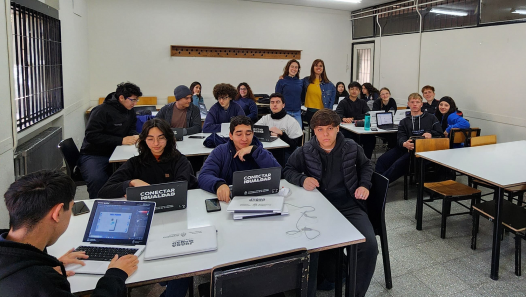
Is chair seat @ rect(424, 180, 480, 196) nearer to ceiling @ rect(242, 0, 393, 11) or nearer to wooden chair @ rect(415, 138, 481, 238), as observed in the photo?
wooden chair @ rect(415, 138, 481, 238)

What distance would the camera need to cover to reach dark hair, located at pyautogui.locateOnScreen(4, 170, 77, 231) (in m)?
1.07

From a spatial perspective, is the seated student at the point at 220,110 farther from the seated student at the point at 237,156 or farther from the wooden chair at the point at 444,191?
the wooden chair at the point at 444,191

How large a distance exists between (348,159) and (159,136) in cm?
132

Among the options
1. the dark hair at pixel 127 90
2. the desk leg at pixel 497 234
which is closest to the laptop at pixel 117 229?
the dark hair at pixel 127 90

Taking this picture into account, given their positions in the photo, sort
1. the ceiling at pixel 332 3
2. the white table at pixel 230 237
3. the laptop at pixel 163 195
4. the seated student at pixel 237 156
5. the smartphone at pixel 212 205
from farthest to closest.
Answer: the ceiling at pixel 332 3
the seated student at pixel 237 156
the smartphone at pixel 212 205
the laptop at pixel 163 195
the white table at pixel 230 237

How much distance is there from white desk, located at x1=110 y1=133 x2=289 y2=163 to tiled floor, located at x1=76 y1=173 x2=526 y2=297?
→ 1.29 m

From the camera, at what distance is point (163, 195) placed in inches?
74.7

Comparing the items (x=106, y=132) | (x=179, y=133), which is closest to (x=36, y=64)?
(x=106, y=132)

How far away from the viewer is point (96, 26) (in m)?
6.78

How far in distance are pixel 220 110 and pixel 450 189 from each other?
272cm

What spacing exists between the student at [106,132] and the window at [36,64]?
0.66 metres

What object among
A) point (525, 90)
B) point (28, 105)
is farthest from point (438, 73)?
point (28, 105)

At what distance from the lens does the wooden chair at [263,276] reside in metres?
1.21

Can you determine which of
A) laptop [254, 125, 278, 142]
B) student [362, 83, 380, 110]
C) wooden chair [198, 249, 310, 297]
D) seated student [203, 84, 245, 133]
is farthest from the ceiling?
wooden chair [198, 249, 310, 297]
